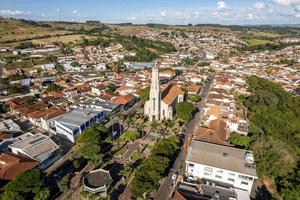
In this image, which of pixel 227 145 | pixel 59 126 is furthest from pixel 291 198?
pixel 59 126

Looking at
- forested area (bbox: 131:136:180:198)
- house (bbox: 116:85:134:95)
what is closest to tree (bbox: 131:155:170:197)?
forested area (bbox: 131:136:180:198)

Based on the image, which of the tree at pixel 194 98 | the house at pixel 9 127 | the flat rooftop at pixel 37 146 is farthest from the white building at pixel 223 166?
the house at pixel 9 127

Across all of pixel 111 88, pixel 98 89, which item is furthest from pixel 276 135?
pixel 98 89

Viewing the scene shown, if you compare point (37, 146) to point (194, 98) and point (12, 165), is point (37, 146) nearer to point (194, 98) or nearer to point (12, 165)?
point (12, 165)

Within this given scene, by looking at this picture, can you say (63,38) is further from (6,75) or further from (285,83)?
(285,83)

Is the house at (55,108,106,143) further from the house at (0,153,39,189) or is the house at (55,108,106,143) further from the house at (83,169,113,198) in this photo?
the house at (83,169,113,198)

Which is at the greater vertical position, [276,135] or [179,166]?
[179,166]
